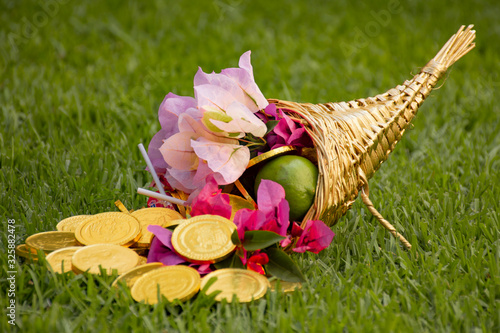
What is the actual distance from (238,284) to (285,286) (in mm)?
138

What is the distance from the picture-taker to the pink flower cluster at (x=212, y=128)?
1.44 metres

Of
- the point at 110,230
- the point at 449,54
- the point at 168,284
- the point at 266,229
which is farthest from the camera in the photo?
the point at 449,54

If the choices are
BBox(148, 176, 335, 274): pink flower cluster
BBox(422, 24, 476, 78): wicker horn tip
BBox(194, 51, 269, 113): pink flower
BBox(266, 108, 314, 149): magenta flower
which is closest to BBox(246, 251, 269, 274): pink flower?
BBox(148, 176, 335, 274): pink flower cluster

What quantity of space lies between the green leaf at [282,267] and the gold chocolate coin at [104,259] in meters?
0.39

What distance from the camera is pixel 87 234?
1.48 metres

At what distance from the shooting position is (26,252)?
1.41 meters

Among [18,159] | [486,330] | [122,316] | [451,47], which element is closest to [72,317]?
[122,316]

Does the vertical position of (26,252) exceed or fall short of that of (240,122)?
it falls short

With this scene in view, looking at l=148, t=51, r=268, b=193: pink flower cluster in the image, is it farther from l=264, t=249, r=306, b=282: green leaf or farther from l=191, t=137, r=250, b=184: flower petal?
l=264, t=249, r=306, b=282: green leaf

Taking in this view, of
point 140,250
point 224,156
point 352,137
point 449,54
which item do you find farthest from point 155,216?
point 449,54

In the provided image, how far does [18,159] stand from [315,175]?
1437 millimetres

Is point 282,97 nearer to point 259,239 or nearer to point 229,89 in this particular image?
point 229,89

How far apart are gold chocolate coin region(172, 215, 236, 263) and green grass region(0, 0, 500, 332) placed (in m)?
0.13

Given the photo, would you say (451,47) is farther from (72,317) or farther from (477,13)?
(477,13)
